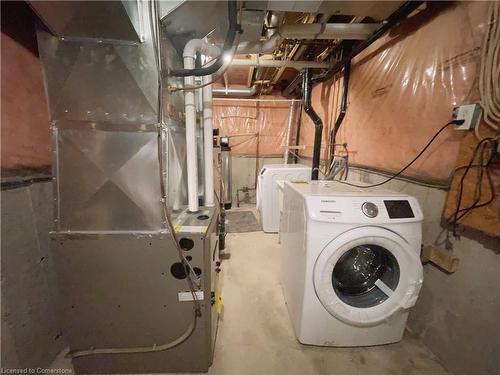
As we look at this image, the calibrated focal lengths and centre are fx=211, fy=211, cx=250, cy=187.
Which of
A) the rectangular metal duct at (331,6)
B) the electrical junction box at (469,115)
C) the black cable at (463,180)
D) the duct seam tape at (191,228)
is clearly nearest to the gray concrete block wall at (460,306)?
the black cable at (463,180)

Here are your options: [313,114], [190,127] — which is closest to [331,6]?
[190,127]

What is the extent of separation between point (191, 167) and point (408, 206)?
132 centimetres

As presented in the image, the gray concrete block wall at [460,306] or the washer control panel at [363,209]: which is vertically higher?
the washer control panel at [363,209]

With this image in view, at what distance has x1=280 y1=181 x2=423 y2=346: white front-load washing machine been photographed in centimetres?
120

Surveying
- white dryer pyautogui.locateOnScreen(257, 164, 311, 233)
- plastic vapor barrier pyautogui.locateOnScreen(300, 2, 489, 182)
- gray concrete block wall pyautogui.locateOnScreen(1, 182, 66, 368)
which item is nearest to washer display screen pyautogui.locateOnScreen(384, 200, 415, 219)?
plastic vapor barrier pyautogui.locateOnScreen(300, 2, 489, 182)

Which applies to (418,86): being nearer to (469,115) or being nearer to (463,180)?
(469,115)

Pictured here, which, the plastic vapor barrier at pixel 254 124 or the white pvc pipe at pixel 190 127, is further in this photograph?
the plastic vapor barrier at pixel 254 124

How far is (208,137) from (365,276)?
1.46m

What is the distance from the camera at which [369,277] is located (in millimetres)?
1476

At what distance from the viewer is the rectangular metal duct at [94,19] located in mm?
778

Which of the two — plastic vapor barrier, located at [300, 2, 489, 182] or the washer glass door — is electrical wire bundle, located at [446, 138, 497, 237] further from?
the washer glass door

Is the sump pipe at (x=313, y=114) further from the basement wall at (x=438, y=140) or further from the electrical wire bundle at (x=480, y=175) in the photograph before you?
the electrical wire bundle at (x=480, y=175)

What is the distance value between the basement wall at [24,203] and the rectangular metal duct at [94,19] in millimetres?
296

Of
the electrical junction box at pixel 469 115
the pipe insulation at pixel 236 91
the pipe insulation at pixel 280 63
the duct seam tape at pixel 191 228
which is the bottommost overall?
the duct seam tape at pixel 191 228
